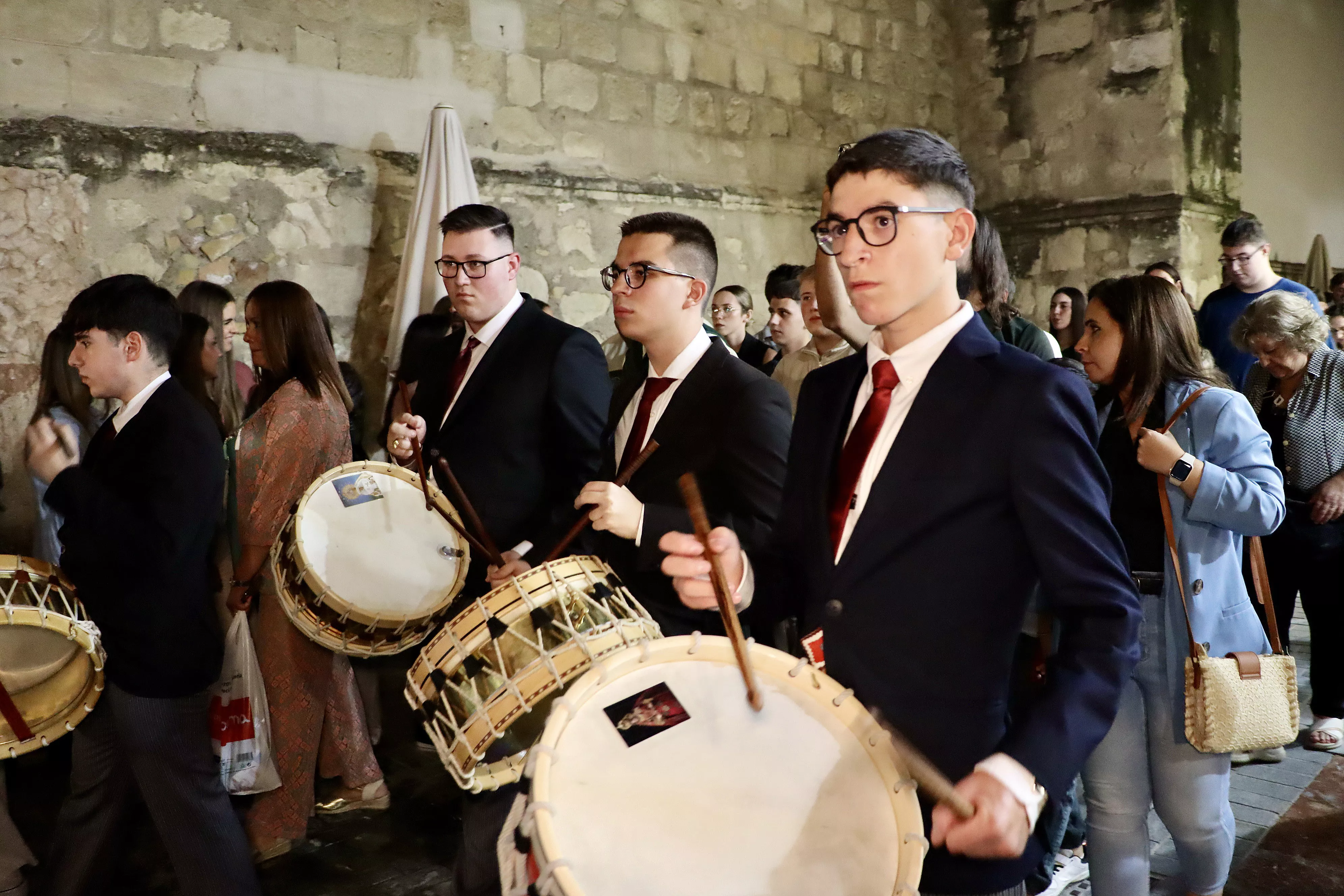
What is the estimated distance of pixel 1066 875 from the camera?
328cm

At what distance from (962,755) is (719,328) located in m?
4.85

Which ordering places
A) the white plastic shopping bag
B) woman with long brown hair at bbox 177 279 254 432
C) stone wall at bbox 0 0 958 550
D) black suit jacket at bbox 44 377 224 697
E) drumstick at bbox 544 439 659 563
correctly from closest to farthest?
1. drumstick at bbox 544 439 659 563
2. black suit jacket at bbox 44 377 224 697
3. the white plastic shopping bag
4. woman with long brown hair at bbox 177 279 254 432
5. stone wall at bbox 0 0 958 550

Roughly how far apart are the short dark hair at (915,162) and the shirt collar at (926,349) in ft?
0.56

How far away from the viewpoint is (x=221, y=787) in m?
2.77

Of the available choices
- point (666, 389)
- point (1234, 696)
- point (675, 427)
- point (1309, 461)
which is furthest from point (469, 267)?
point (1309, 461)

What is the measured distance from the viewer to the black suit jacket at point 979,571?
1403mm

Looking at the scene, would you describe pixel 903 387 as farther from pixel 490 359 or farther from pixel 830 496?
pixel 490 359

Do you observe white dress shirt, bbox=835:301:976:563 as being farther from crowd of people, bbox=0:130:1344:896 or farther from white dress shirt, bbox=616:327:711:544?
white dress shirt, bbox=616:327:711:544

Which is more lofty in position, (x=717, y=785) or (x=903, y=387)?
(x=903, y=387)

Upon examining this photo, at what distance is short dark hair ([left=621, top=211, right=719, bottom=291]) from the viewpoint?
272 centimetres

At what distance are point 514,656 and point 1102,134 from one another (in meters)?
7.97

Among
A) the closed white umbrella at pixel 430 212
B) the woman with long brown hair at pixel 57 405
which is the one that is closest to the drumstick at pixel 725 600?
the woman with long brown hair at pixel 57 405

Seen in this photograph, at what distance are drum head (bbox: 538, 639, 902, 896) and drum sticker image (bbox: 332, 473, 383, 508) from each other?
1875 mm

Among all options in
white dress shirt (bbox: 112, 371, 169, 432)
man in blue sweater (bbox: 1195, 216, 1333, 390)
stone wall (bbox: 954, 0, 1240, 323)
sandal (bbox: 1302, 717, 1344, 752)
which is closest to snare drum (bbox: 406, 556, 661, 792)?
white dress shirt (bbox: 112, 371, 169, 432)
